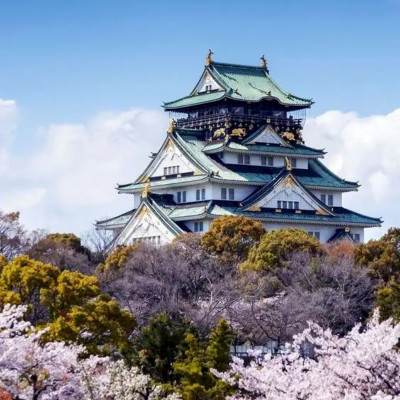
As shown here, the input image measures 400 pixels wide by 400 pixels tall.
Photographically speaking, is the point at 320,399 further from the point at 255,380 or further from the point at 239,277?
the point at 239,277

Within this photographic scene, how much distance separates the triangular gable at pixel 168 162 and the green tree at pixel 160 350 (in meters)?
43.6

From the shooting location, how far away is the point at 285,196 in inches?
3302

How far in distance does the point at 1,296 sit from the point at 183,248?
27.2 metres

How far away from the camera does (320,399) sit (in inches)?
992

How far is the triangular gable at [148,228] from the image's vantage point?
80.2 m

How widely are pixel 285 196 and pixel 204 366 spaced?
45.5 m

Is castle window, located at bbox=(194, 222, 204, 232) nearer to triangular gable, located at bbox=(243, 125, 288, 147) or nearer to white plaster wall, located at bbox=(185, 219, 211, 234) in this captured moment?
white plaster wall, located at bbox=(185, 219, 211, 234)

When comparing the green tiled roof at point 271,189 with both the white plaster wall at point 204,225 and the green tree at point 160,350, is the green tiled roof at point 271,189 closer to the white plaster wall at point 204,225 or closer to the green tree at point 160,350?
the white plaster wall at point 204,225

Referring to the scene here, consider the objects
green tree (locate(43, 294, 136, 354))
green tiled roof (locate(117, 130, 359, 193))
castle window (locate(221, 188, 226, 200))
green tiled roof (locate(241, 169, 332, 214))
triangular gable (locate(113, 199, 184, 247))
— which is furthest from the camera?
green tiled roof (locate(117, 130, 359, 193))

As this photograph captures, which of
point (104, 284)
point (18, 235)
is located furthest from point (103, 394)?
point (18, 235)

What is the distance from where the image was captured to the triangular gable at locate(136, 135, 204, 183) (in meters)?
85.0

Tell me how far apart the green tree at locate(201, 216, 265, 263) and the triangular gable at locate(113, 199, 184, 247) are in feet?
24.7

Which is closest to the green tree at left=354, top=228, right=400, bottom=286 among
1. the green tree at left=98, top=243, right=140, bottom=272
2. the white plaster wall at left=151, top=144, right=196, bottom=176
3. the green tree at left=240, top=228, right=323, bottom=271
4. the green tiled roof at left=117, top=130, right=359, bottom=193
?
the green tree at left=240, top=228, right=323, bottom=271

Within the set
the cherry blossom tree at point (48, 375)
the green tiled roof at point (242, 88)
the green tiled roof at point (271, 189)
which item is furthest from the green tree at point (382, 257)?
the cherry blossom tree at point (48, 375)
